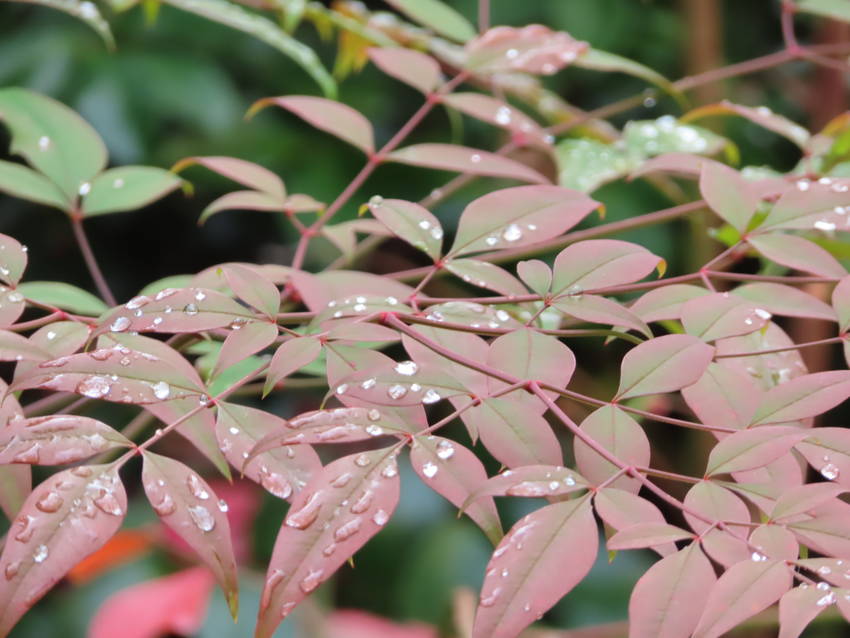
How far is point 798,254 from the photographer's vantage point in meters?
0.42

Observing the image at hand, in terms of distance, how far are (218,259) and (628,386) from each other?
4.86ft

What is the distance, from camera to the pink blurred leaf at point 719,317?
1.16 ft

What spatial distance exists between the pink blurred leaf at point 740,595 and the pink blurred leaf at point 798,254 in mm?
177

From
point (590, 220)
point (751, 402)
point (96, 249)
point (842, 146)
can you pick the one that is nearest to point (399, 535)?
point (590, 220)

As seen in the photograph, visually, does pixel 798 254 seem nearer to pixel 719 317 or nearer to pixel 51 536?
pixel 719 317

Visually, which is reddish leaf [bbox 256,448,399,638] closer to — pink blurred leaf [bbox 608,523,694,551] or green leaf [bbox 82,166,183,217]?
pink blurred leaf [bbox 608,523,694,551]

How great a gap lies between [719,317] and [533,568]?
14 centimetres

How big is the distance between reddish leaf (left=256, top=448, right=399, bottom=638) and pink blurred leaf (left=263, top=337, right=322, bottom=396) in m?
0.04

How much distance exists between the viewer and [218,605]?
126cm

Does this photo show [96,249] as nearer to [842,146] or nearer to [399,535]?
[399,535]

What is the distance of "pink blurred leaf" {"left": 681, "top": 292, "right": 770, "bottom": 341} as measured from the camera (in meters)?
0.35

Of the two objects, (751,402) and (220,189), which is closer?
(751,402)

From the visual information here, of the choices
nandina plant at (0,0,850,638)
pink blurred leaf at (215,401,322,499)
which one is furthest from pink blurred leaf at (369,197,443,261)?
pink blurred leaf at (215,401,322,499)

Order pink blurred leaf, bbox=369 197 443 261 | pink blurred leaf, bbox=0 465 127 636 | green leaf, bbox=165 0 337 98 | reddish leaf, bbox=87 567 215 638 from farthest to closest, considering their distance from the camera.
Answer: reddish leaf, bbox=87 567 215 638, green leaf, bbox=165 0 337 98, pink blurred leaf, bbox=369 197 443 261, pink blurred leaf, bbox=0 465 127 636
